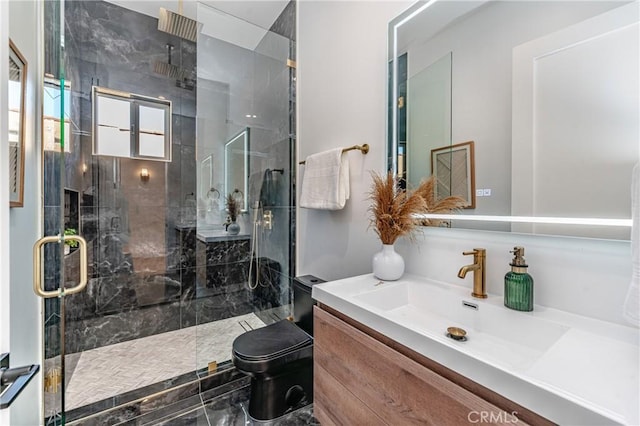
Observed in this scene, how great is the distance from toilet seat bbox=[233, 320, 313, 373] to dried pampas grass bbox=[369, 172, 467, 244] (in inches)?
31.6

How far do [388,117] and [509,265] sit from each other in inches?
36.5

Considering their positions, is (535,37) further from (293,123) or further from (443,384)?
(293,123)

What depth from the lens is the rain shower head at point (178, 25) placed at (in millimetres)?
2354

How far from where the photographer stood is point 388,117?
1464 mm

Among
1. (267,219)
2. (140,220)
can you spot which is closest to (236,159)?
(267,219)

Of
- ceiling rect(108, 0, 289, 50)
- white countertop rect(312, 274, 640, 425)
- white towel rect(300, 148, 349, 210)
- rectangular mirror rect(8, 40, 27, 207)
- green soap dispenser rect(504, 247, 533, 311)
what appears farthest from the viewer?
ceiling rect(108, 0, 289, 50)

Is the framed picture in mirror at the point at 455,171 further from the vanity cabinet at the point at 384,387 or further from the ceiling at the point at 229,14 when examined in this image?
the ceiling at the point at 229,14

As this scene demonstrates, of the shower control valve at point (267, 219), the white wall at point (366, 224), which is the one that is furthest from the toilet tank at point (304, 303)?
the shower control valve at point (267, 219)

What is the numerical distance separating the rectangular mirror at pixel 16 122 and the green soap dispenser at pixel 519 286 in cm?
181

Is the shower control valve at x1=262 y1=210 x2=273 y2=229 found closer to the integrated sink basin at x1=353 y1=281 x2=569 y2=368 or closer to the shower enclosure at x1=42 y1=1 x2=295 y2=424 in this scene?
the shower enclosure at x1=42 y1=1 x2=295 y2=424

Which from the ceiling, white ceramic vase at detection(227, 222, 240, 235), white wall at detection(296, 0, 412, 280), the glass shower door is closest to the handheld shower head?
white ceramic vase at detection(227, 222, 240, 235)

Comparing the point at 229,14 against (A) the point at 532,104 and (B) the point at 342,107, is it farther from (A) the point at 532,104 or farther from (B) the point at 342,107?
(A) the point at 532,104

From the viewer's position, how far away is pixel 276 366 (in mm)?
1410

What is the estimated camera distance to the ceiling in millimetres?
2287
